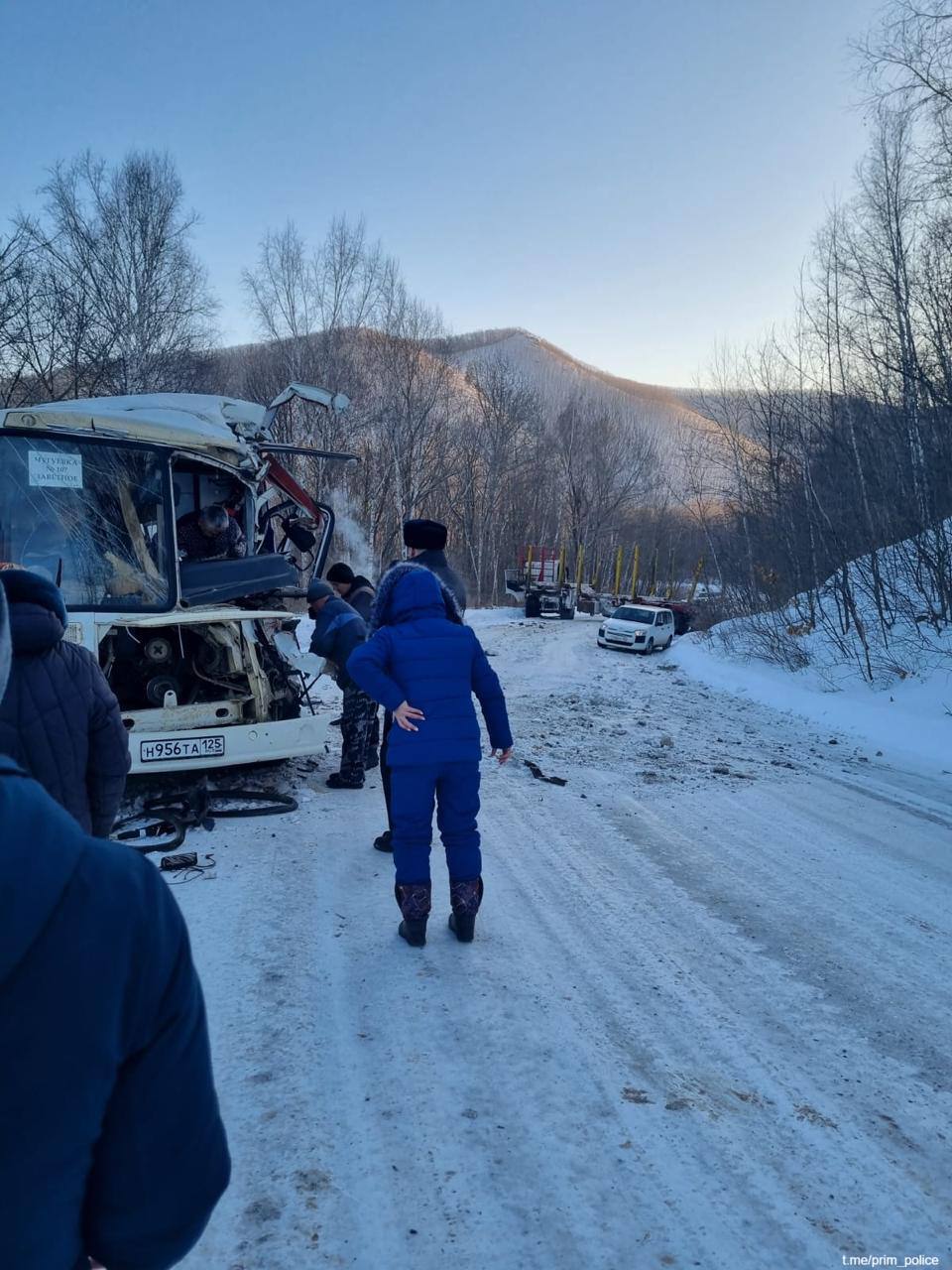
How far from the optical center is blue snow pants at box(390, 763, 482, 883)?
399 centimetres

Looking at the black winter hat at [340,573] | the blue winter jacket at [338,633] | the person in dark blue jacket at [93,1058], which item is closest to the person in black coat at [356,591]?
the black winter hat at [340,573]

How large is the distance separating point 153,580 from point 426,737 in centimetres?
338

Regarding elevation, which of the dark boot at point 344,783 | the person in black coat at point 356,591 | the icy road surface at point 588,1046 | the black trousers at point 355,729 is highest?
the person in black coat at point 356,591

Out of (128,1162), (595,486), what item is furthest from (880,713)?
(595,486)

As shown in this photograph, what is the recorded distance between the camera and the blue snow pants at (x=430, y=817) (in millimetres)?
3988

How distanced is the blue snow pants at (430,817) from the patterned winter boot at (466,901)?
3cm

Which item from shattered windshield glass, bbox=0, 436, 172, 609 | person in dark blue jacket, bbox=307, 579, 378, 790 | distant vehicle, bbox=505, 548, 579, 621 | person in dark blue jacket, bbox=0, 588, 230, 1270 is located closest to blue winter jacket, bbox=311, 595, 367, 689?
person in dark blue jacket, bbox=307, 579, 378, 790

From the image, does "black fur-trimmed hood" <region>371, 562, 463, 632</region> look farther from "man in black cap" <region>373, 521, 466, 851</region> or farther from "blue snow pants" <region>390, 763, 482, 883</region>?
"blue snow pants" <region>390, 763, 482, 883</region>

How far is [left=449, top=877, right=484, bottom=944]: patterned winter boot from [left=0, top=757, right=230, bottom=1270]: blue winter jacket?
2989 millimetres

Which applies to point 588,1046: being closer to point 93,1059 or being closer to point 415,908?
point 415,908

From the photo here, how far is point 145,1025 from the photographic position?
42.4 inches

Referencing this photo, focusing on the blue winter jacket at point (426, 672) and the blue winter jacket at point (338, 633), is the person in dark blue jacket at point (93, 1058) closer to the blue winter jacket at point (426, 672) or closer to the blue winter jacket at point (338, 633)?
the blue winter jacket at point (426, 672)

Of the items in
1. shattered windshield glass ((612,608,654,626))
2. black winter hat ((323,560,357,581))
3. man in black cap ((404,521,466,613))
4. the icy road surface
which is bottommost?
the icy road surface

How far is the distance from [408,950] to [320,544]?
5910 millimetres
